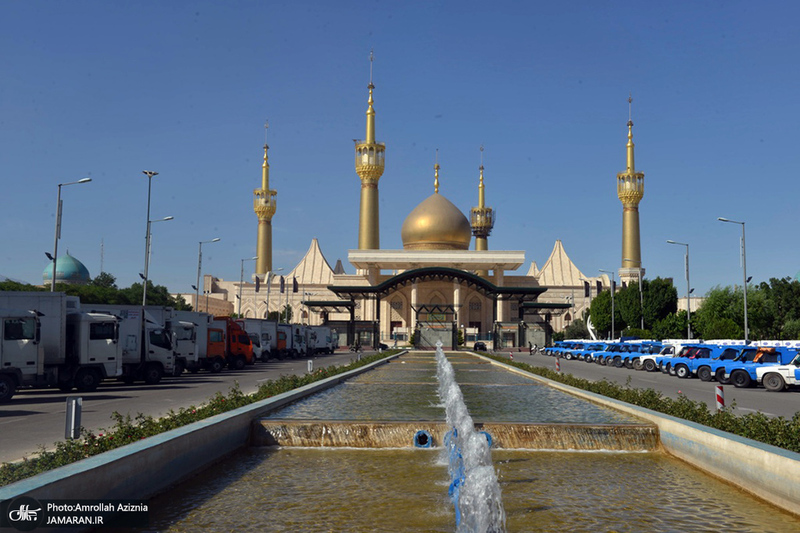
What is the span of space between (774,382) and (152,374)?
21150 mm

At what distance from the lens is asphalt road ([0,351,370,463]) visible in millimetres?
12023

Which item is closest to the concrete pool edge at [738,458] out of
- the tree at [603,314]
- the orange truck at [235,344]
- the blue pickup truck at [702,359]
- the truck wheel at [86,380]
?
the truck wheel at [86,380]

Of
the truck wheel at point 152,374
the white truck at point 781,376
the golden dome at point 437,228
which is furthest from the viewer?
the golden dome at point 437,228

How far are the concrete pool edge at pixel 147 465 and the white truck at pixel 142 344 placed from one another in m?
14.0

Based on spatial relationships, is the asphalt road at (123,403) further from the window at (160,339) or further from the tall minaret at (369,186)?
the tall minaret at (369,186)

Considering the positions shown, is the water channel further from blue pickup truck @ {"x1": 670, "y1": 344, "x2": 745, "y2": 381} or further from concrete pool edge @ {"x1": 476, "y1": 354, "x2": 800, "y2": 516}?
blue pickup truck @ {"x1": 670, "y1": 344, "x2": 745, "y2": 381}

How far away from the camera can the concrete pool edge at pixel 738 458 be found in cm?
784

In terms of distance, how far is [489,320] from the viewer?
341ft

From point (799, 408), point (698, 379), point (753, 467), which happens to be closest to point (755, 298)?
point (698, 379)

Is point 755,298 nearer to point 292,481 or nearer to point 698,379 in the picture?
point 698,379

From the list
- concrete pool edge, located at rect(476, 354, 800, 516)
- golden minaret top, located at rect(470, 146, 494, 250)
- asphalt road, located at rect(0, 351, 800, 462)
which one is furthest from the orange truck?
golden minaret top, located at rect(470, 146, 494, 250)

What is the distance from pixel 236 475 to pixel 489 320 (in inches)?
3771

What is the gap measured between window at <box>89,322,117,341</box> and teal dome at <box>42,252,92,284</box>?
99.8 meters

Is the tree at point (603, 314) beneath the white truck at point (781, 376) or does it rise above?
above
